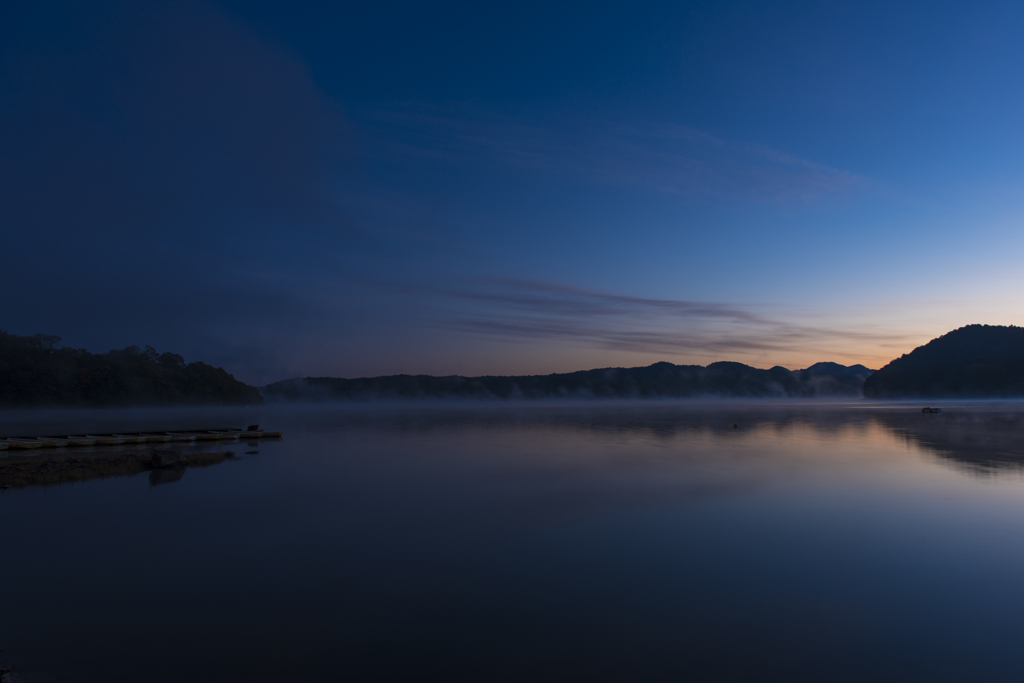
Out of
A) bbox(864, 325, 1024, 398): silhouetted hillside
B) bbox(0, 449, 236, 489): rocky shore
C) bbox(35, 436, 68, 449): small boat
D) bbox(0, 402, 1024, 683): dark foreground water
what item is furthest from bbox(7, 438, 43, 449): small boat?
bbox(864, 325, 1024, 398): silhouetted hillside

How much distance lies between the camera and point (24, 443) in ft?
96.7

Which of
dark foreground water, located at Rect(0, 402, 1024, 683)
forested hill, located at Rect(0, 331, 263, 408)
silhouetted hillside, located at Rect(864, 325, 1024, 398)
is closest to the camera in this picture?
dark foreground water, located at Rect(0, 402, 1024, 683)

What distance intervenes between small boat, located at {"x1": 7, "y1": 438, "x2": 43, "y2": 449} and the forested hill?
120 meters

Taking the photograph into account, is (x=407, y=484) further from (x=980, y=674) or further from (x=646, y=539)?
(x=980, y=674)

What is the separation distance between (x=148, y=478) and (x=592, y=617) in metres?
21.6

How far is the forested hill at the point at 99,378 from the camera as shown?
390 feet

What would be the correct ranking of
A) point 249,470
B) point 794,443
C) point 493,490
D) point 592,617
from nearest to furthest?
1. point 592,617
2. point 493,490
3. point 249,470
4. point 794,443

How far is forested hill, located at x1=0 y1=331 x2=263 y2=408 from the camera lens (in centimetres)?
11875

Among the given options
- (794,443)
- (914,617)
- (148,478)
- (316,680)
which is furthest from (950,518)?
(148,478)

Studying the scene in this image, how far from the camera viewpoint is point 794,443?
3588 cm

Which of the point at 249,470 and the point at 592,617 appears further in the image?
the point at 249,470

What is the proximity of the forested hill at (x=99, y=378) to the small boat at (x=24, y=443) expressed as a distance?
11964 centimetres

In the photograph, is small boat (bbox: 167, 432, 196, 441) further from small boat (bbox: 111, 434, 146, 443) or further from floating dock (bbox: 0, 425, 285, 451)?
small boat (bbox: 111, 434, 146, 443)

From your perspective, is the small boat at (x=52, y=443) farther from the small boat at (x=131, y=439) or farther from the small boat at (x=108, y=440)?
the small boat at (x=131, y=439)
